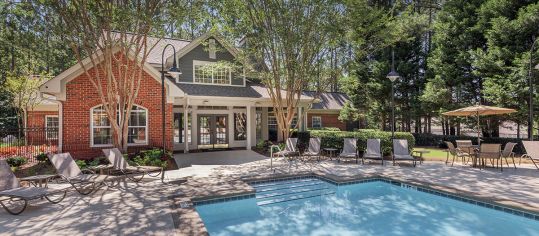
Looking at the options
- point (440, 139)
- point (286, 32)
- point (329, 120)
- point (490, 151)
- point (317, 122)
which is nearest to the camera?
point (490, 151)

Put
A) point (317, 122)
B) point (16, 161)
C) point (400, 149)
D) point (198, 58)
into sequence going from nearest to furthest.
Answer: point (16, 161) → point (400, 149) → point (198, 58) → point (317, 122)

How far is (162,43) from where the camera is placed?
65.4ft

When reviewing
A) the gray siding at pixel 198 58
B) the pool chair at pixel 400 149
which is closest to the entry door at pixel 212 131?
the gray siding at pixel 198 58

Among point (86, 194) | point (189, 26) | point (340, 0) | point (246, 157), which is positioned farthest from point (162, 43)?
point (86, 194)

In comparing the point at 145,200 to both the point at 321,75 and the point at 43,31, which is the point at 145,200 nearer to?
the point at 43,31

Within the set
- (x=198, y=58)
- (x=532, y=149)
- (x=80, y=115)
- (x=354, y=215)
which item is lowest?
(x=354, y=215)

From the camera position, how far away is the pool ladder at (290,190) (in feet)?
27.5

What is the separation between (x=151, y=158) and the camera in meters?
11.7

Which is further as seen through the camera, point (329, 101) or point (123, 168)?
point (329, 101)

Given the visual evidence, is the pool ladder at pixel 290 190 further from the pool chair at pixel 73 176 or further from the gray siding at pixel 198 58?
the gray siding at pixel 198 58

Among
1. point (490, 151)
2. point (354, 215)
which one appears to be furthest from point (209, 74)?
point (490, 151)

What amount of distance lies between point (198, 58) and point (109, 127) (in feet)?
23.5

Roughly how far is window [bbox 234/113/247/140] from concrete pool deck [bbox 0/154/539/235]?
23.1 ft

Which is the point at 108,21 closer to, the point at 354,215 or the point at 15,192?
the point at 15,192
